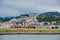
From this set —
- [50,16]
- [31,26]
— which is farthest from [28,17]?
[50,16]

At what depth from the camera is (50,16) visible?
5059 millimetres

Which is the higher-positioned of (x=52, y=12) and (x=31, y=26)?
(x=52, y=12)

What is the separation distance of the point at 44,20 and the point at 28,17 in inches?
17.5

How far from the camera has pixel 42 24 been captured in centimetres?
515
